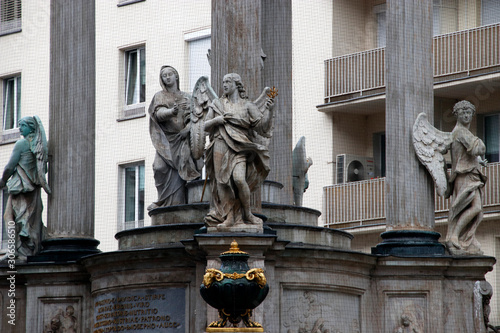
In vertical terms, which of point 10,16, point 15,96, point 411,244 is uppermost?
point 10,16

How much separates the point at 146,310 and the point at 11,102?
27.4 metres

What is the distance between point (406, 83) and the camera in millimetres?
34688

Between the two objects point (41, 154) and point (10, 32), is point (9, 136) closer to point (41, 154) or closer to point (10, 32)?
point (10, 32)

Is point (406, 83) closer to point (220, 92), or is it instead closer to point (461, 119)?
point (461, 119)

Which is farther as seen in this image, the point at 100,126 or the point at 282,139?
the point at 100,126

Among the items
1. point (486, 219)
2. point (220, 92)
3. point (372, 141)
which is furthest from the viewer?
point (372, 141)

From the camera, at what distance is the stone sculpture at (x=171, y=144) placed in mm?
35312

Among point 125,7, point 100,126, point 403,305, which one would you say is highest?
point 125,7

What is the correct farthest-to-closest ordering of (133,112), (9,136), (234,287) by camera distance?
(9,136), (133,112), (234,287)

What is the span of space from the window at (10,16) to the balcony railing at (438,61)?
13013 millimetres

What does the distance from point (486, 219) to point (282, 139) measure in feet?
41.6

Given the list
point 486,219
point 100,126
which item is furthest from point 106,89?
point 486,219

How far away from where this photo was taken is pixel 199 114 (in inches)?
1284

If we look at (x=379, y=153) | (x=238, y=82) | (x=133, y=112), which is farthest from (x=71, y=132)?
(x=379, y=153)
